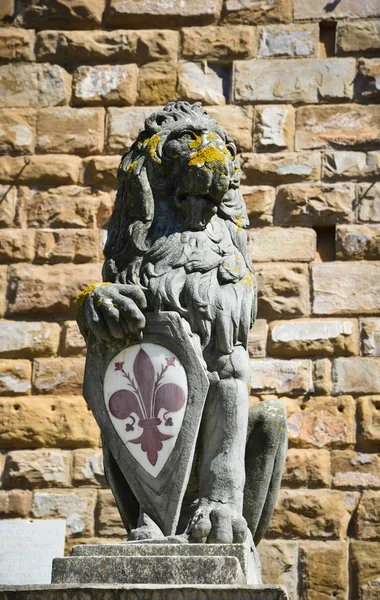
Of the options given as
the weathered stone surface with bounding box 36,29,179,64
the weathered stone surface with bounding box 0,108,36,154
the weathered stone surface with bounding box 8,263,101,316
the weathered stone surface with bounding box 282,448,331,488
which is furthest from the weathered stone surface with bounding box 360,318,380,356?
the weathered stone surface with bounding box 0,108,36,154

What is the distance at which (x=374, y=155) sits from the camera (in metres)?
7.74

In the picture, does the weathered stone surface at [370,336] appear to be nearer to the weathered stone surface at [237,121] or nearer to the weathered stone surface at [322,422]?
the weathered stone surface at [322,422]

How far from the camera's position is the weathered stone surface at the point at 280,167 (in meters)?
7.72

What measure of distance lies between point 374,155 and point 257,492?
3.19 metres

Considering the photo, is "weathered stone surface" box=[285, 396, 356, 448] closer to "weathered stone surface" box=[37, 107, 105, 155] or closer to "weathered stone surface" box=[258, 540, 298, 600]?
"weathered stone surface" box=[258, 540, 298, 600]

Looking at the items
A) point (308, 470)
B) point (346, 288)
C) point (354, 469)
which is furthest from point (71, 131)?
point (354, 469)

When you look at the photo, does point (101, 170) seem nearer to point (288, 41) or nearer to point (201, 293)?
point (288, 41)

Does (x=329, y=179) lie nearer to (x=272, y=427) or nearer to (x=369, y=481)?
(x=369, y=481)

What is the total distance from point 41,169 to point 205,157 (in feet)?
10.1

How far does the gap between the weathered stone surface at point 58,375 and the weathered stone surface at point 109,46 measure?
1.84 m

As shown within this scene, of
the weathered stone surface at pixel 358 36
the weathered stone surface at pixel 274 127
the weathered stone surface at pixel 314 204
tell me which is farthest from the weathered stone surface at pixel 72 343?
the weathered stone surface at pixel 358 36

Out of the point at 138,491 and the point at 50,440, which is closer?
the point at 138,491

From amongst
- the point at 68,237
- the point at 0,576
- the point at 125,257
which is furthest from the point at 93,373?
the point at 68,237

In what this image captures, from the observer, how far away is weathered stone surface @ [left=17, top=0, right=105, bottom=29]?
8.12 m
